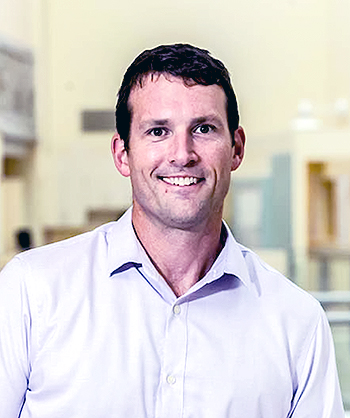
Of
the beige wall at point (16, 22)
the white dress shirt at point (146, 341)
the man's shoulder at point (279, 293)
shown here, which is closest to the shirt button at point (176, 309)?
the white dress shirt at point (146, 341)

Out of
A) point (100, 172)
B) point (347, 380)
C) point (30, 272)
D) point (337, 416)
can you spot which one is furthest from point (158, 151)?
point (100, 172)

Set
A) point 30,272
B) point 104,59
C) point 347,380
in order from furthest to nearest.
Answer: point 104,59 → point 347,380 → point 30,272

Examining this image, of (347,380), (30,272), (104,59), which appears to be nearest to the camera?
(30,272)

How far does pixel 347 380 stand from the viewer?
7.55ft

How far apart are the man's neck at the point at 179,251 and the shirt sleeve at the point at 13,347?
159 millimetres

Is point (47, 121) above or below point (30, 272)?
above

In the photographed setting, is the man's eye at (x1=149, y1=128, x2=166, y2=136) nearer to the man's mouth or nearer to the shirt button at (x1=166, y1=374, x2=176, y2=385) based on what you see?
the man's mouth

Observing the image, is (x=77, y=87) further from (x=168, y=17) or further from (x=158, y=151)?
(x=158, y=151)

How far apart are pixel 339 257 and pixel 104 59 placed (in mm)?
957

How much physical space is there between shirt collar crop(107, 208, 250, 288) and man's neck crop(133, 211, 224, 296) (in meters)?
0.01

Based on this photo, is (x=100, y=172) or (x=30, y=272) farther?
(x=100, y=172)

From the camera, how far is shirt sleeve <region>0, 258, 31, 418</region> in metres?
0.87

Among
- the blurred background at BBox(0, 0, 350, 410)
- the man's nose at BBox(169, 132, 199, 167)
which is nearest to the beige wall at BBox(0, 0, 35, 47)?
the blurred background at BBox(0, 0, 350, 410)

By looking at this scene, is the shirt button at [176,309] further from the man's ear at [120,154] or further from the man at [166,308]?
the man's ear at [120,154]
